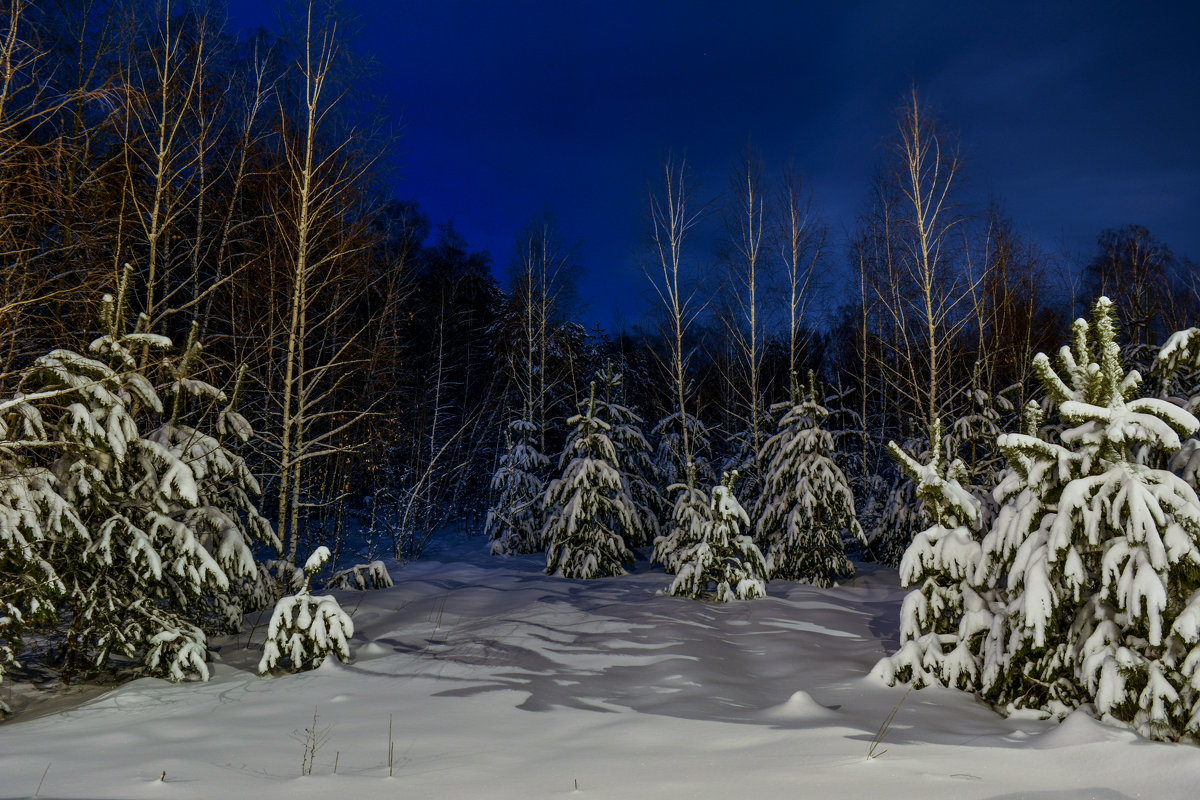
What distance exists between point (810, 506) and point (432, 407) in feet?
46.2

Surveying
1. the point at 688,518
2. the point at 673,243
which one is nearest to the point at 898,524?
the point at 688,518

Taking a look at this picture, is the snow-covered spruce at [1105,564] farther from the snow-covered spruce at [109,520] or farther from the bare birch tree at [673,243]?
the bare birch tree at [673,243]

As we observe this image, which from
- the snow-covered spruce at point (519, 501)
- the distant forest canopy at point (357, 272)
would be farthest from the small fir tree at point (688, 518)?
the snow-covered spruce at point (519, 501)

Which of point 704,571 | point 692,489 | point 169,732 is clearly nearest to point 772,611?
point 704,571

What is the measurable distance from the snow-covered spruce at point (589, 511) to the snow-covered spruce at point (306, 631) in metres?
6.49

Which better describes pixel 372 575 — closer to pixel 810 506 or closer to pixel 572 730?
pixel 572 730

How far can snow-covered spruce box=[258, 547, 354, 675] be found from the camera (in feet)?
18.5

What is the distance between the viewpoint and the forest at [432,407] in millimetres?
4438

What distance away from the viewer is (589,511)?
39.8 ft

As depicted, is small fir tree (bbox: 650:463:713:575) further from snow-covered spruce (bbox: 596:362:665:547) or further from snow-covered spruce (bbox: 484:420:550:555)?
snow-covered spruce (bbox: 484:420:550:555)

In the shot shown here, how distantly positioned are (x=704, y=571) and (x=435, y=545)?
13.0 m

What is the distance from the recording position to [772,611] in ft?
27.8

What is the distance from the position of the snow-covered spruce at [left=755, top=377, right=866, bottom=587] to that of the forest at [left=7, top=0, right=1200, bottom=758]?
0.19 ft

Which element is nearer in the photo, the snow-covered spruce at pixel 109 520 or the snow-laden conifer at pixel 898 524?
the snow-covered spruce at pixel 109 520
